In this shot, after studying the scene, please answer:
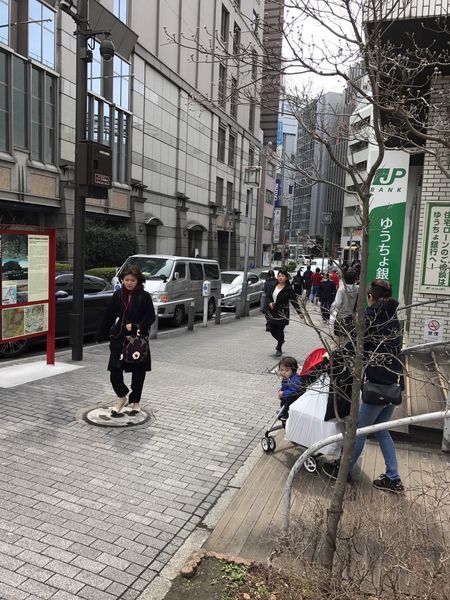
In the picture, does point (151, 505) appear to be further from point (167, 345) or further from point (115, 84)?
point (115, 84)

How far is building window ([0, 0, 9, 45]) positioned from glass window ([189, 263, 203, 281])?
11.5 m

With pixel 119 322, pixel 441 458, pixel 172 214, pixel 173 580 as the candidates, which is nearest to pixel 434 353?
pixel 441 458

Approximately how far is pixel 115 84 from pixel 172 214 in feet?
30.2

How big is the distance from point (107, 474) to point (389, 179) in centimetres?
642

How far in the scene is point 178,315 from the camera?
14.1 m

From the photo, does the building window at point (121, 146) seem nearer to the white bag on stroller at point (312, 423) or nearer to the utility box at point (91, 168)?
the utility box at point (91, 168)

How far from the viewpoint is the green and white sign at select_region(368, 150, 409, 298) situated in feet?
26.9

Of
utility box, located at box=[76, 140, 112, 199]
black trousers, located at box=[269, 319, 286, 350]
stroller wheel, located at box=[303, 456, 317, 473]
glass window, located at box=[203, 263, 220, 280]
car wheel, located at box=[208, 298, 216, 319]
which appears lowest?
car wheel, located at box=[208, 298, 216, 319]

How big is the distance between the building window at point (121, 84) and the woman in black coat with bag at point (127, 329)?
71.9 feet

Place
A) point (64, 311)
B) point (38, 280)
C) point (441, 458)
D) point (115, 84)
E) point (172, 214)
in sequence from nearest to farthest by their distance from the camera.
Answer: point (441, 458)
point (38, 280)
point (64, 311)
point (115, 84)
point (172, 214)

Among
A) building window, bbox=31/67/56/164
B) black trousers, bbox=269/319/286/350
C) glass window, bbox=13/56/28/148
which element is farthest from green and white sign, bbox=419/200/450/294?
building window, bbox=31/67/56/164

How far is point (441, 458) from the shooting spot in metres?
4.94

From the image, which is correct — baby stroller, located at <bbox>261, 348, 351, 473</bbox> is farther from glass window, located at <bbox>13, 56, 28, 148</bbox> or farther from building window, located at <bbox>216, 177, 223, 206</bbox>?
building window, located at <bbox>216, 177, 223, 206</bbox>

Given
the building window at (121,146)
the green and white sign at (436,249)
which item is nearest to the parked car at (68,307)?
the green and white sign at (436,249)
